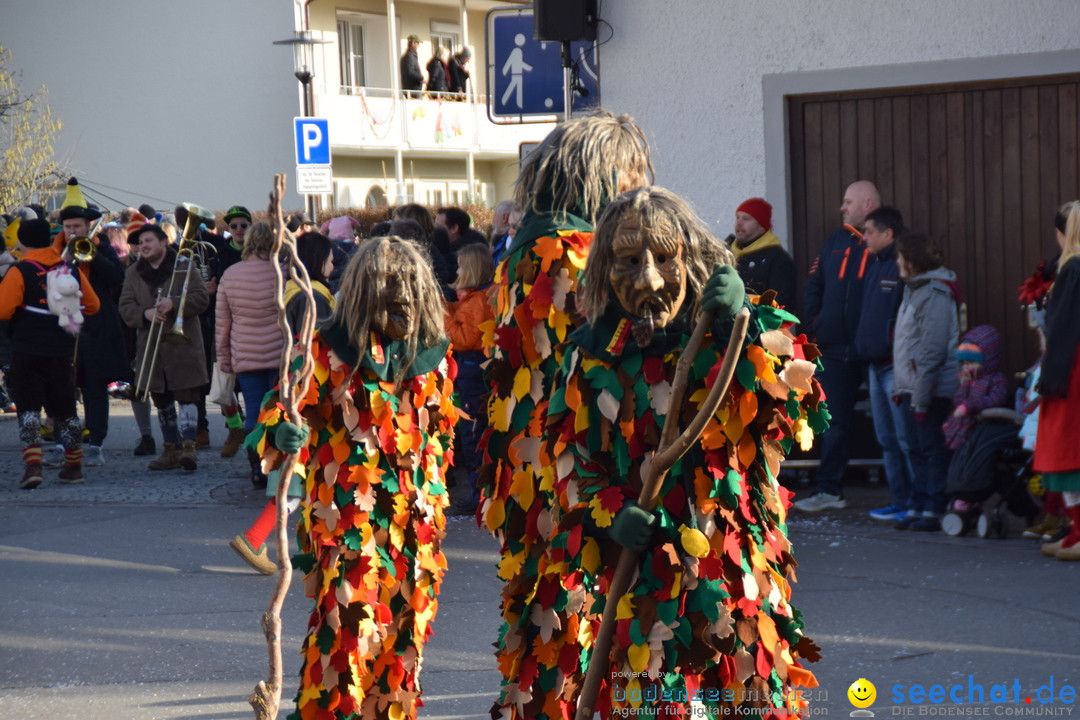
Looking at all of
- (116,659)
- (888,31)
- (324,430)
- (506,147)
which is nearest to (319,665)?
(324,430)

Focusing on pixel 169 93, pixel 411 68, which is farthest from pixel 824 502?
pixel 411 68

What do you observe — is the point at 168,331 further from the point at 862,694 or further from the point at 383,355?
the point at 862,694

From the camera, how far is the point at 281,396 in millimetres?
1850

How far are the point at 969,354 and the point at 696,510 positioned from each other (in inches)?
178

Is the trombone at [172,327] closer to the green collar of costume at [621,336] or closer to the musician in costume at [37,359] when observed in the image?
the musician in costume at [37,359]

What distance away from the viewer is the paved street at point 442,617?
4973 millimetres

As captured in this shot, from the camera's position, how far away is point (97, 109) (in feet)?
100

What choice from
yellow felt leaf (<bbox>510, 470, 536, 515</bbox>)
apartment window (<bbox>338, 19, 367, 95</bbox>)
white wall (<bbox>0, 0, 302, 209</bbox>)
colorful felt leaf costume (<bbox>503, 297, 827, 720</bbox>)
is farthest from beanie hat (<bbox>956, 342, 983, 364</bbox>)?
apartment window (<bbox>338, 19, 367, 95</bbox>)

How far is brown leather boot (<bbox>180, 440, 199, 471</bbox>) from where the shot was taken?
1020 cm

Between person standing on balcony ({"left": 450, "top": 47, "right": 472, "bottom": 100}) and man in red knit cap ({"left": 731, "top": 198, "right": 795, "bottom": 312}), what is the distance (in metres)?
24.9

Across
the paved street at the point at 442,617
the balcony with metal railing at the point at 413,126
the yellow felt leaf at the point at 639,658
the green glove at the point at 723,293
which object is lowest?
the paved street at the point at 442,617

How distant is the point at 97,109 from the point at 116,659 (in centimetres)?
2729

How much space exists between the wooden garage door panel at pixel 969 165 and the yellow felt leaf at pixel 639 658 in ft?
18.4

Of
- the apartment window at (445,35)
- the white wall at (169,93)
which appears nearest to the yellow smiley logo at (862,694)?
the white wall at (169,93)
